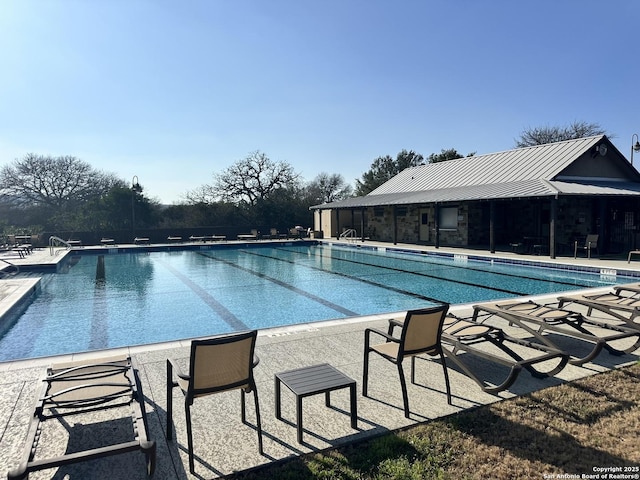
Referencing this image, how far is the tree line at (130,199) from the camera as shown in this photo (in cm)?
2606

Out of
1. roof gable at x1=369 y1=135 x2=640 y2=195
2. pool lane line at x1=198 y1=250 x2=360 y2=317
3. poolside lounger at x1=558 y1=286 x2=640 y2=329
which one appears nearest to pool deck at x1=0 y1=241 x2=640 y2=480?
poolside lounger at x1=558 y1=286 x2=640 y2=329

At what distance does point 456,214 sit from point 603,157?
6262mm

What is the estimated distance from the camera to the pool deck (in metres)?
2.59

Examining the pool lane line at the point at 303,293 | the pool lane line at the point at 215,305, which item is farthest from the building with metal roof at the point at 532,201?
the pool lane line at the point at 215,305

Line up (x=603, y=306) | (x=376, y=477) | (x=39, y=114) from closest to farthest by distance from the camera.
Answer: (x=376, y=477)
(x=603, y=306)
(x=39, y=114)

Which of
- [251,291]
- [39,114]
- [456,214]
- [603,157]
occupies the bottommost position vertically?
[251,291]

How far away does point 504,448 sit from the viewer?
267 cm

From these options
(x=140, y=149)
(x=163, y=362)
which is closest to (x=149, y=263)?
(x=140, y=149)

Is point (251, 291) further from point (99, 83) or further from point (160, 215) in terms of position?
point (160, 215)

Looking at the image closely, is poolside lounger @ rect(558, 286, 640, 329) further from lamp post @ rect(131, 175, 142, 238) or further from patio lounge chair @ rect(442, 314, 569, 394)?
lamp post @ rect(131, 175, 142, 238)

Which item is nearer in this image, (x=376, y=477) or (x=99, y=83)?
(x=376, y=477)

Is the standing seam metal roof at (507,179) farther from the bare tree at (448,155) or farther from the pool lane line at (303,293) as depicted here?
the bare tree at (448,155)

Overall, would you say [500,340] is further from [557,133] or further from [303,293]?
[557,133]

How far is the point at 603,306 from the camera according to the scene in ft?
Result: 16.3
